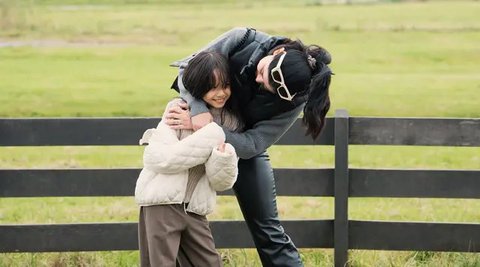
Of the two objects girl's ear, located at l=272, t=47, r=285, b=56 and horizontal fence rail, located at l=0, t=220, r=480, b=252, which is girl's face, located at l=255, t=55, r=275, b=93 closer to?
girl's ear, located at l=272, t=47, r=285, b=56

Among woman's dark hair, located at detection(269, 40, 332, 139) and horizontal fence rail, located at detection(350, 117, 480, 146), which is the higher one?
woman's dark hair, located at detection(269, 40, 332, 139)

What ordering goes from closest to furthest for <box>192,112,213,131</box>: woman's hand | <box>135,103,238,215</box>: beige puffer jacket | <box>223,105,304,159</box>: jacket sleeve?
<box>135,103,238,215</box>: beige puffer jacket < <box>192,112,213,131</box>: woman's hand < <box>223,105,304,159</box>: jacket sleeve

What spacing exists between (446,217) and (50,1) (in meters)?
33.7

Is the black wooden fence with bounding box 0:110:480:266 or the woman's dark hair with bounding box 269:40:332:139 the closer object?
the woman's dark hair with bounding box 269:40:332:139

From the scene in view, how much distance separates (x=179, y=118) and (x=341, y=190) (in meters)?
1.80

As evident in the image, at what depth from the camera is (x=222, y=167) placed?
175 inches

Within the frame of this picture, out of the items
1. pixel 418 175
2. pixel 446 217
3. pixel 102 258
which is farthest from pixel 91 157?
pixel 418 175

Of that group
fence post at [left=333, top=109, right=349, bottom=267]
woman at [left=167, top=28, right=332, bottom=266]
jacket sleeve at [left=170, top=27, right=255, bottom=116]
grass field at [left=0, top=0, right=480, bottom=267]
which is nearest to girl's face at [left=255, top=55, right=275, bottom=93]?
woman at [left=167, top=28, right=332, bottom=266]

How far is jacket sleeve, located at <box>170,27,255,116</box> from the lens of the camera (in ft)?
15.0

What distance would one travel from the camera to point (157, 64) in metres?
25.2

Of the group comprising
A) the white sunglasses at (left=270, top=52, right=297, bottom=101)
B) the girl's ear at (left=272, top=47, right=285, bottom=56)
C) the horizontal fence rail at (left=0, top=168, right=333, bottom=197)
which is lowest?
the horizontal fence rail at (left=0, top=168, right=333, bottom=197)

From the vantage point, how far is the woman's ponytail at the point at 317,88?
444 cm

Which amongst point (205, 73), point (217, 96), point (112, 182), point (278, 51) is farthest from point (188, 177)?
point (112, 182)

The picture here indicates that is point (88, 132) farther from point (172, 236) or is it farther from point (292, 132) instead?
point (172, 236)
